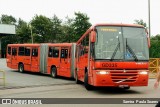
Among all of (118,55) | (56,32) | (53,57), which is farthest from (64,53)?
(56,32)

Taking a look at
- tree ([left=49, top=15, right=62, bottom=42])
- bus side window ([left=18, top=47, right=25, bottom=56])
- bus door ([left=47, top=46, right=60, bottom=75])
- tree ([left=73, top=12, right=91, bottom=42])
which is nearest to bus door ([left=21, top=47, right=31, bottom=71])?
bus side window ([left=18, top=47, right=25, bottom=56])

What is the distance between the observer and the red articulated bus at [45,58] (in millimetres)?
24531

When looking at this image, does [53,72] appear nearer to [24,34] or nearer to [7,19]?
[24,34]

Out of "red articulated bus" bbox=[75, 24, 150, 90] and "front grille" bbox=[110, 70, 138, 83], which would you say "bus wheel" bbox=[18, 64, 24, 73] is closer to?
"red articulated bus" bbox=[75, 24, 150, 90]

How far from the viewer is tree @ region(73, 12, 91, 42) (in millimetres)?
74750

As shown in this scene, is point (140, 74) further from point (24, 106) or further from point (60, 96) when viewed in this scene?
point (24, 106)

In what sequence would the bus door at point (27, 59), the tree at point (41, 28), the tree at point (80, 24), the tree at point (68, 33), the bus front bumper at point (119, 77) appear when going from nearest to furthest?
1. the bus front bumper at point (119, 77)
2. the bus door at point (27, 59)
3. the tree at point (80, 24)
4. the tree at point (68, 33)
5. the tree at point (41, 28)

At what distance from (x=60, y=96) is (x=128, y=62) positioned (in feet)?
10.3

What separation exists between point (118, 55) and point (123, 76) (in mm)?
892

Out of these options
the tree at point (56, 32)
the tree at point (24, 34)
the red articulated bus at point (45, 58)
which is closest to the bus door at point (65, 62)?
the red articulated bus at point (45, 58)

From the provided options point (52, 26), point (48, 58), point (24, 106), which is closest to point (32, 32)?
point (52, 26)

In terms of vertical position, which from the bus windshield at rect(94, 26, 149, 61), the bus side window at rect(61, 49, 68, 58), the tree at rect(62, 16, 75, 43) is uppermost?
the tree at rect(62, 16, 75, 43)

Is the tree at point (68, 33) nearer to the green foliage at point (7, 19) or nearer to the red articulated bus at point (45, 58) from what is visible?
the red articulated bus at point (45, 58)

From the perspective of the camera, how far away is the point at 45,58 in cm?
2794
